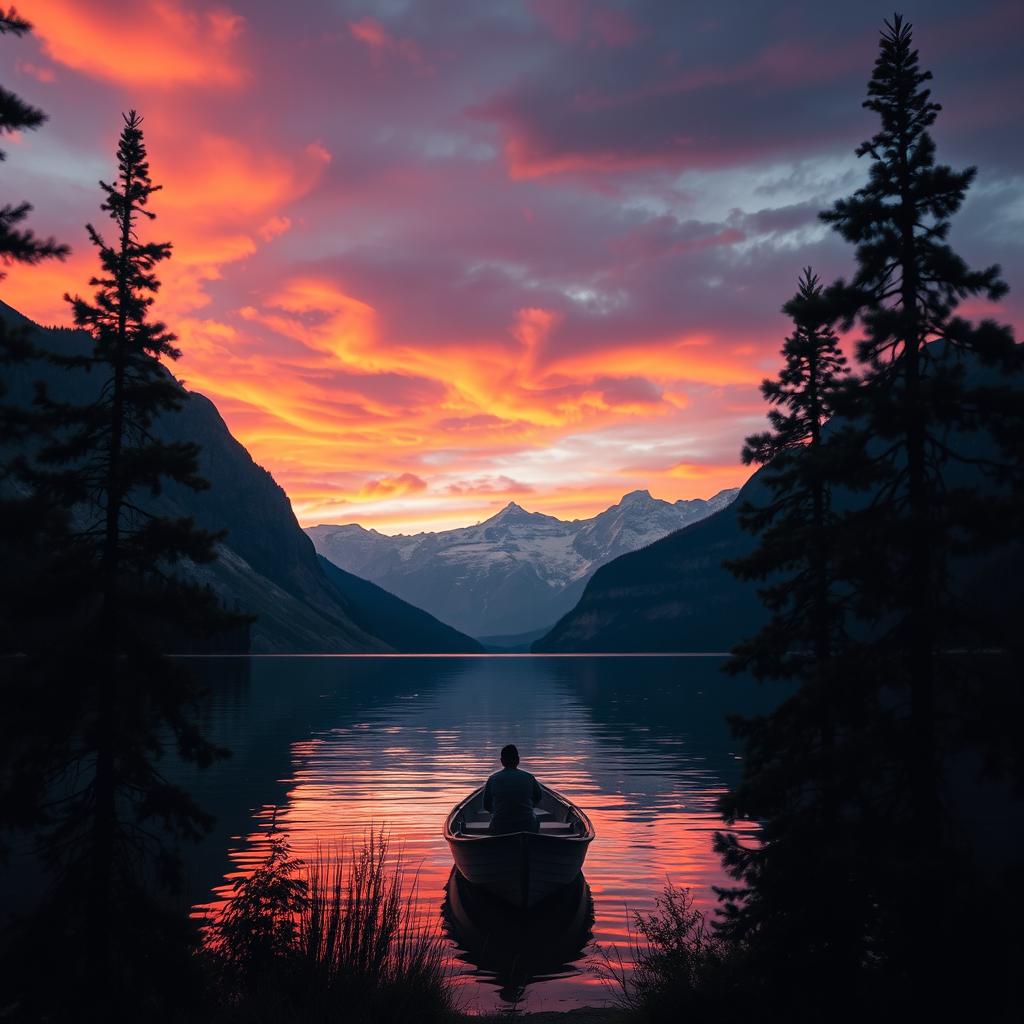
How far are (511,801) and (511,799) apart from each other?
49 millimetres

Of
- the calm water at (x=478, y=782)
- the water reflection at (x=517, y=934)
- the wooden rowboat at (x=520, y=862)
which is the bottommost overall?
the calm water at (x=478, y=782)

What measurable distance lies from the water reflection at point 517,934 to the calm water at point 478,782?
0.20ft

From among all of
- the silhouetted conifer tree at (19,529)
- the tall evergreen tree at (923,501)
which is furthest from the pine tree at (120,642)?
the tall evergreen tree at (923,501)

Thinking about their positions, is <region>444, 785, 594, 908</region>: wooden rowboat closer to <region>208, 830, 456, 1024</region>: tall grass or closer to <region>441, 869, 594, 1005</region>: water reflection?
<region>441, 869, 594, 1005</region>: water reflection

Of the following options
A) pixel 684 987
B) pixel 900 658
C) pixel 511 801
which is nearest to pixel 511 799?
pixel 511 801

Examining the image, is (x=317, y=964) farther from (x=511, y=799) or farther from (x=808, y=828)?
(x=511, y=799)

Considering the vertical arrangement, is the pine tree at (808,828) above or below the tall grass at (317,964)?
above

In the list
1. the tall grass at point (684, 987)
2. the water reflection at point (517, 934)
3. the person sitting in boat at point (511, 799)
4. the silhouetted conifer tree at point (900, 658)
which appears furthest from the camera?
the person sitting in boat at point (511, 799)

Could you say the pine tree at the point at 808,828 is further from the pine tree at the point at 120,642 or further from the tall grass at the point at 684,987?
the pine tree at the point at 120,642

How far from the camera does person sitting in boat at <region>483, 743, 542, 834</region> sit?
80.6ft

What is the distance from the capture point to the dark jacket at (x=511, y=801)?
24562mm

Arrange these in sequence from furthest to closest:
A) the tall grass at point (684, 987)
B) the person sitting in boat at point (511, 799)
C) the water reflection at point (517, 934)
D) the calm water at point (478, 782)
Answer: the person sitting in boat at point (511, 799), the calm water at point (478, 782), the water reflection at point (517, 934), the tall grass at point (684, 987)

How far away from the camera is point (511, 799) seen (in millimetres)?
24578

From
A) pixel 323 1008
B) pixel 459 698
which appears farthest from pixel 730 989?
pixel 459 698
